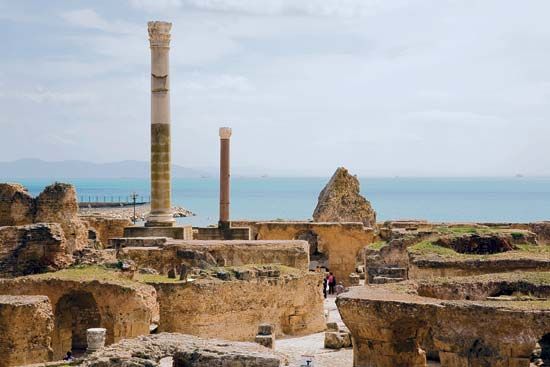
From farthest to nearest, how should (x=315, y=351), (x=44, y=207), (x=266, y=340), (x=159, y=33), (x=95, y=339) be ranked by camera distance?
(x=159, y=33) → (x=44, y=207) → (x=315, y=351) → (x=266, y=340) → (x=95, y=339)

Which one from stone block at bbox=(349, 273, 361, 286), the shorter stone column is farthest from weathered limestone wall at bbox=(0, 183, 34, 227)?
the shorter stone column

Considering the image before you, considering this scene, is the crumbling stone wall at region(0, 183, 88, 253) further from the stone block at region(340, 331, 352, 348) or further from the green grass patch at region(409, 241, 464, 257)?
the green grass patch at region(409, 241, 464, 257)

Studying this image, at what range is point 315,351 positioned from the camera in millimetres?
21672

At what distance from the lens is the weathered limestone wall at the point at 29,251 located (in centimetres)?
2209

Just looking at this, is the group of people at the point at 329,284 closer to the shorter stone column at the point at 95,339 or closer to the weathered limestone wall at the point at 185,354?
the shorter stone column at the point at 95,339

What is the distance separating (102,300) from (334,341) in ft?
18.4

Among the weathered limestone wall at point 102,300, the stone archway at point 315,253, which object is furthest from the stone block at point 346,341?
the stone archway at point 315,253

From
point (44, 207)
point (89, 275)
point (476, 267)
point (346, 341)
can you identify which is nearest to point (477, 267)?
point (476, 267)

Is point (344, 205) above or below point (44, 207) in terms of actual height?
above

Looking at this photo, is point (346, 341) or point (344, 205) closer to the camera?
point (346, 341)

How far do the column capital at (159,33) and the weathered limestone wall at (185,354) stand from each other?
56.4 ft

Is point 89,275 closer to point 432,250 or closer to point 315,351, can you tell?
point 315,351

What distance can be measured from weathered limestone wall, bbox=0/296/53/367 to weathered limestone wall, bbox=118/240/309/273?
22.5ft

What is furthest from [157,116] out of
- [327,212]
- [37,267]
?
[327,212]
